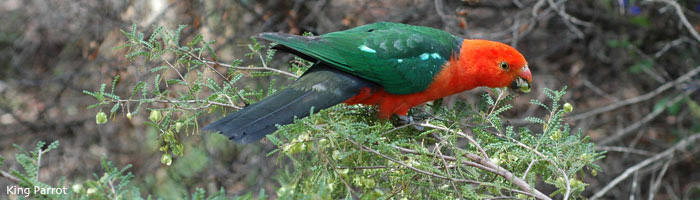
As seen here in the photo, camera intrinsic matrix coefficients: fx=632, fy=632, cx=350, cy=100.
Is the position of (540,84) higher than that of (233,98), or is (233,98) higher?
(540,84)

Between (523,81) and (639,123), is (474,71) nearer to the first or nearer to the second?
(523,81)

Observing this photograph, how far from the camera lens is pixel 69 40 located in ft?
17.4

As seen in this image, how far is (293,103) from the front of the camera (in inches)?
94.4

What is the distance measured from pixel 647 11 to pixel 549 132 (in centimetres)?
406

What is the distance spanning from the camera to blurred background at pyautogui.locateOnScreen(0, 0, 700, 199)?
5.01 meters

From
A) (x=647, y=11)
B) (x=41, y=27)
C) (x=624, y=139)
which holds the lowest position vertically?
(x=624, y=139)

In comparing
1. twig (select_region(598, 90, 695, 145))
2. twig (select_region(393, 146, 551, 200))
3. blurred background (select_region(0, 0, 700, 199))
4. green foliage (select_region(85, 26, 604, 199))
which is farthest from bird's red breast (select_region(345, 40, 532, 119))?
twig (select_region(598, 90, 695, 145))

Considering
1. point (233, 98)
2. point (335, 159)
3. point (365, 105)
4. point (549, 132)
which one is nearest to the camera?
point (335, 159)

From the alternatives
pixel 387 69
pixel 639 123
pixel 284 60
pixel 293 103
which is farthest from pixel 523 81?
pixel 639 123

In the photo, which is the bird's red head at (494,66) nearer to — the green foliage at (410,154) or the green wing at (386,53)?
the green wing at (386,53)

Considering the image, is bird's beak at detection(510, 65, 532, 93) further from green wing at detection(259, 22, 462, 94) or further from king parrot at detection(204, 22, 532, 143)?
green wing at detection(259, 22, 462, 94)

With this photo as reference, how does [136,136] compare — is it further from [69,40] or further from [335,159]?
[335,159]

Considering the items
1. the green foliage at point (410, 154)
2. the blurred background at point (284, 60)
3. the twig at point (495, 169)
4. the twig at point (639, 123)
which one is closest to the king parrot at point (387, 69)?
the green foliage at point (410, 154)

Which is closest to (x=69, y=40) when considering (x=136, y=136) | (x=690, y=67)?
(x=136, y=136)
